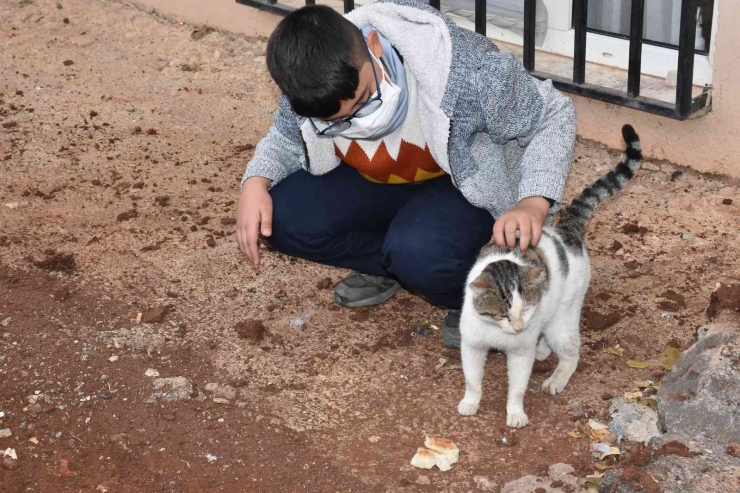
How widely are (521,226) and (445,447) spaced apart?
2.49 ft

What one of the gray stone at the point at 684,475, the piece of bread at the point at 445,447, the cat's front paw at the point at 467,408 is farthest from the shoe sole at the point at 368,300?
the gray stone at the point at 684,475

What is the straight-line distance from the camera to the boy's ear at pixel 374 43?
2828mm

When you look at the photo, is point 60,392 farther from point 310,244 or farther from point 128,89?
point 128,89

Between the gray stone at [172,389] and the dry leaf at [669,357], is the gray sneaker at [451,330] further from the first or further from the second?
the gray stone at [172,389]

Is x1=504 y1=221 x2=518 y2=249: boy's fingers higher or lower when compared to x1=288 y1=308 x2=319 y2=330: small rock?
higher

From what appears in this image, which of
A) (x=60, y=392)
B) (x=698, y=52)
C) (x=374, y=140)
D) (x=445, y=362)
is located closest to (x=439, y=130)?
(x=374, y=140)

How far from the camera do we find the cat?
279 cm

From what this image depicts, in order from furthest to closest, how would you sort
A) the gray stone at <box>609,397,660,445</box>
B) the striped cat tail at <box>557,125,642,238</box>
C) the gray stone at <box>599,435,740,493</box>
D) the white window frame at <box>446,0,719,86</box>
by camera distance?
the white window frame at <box>446,0,719,86</box>
the striped cat tail at <box>557,125,642,238</box>
the gray stone at <box>609,397,660,445</box>
the gray stone at <box>599,435,740,493</box>

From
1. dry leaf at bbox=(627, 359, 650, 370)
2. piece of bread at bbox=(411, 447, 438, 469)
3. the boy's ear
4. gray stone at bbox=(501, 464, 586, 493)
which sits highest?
the boy's ear

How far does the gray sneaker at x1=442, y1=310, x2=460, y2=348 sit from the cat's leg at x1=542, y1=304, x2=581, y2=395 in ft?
1.22

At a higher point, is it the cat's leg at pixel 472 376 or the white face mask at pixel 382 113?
A: the white face mask at pixel 382 113

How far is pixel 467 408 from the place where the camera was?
3.02m

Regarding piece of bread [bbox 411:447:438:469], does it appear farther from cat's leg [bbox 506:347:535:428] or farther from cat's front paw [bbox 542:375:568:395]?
cat's front paw [bbox 542:375:568:395]

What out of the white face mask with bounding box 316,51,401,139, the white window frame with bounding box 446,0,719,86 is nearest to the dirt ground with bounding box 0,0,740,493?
the white window frame with bounding box 446,0,719,86
